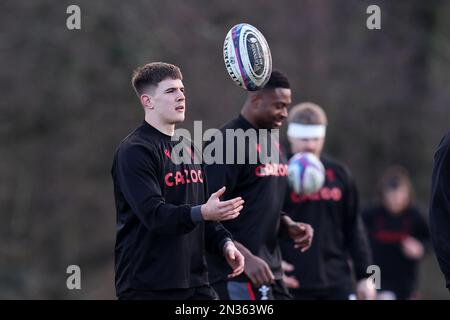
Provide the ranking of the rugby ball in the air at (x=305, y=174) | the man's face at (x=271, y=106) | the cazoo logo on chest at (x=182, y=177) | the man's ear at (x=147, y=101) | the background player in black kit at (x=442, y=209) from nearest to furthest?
the background player in black kit at (x=442, y=209)
the cazoo logo on chest at (x=182, y=177)
the man's ear at (x=147, y=101)
the man's face at (x=271, y=106)
the rugby ball in the air at (x=305, y=174)

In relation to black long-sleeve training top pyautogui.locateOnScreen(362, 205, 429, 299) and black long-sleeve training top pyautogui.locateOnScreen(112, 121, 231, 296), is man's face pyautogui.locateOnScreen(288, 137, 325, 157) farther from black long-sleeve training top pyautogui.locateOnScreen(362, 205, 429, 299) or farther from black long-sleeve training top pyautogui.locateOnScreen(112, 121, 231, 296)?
black long-sleeve training top pyautogui.locateOnScreen(362, 205, 429, 299)

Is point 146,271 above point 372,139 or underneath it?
underneath

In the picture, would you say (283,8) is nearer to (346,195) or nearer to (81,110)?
(81,110)

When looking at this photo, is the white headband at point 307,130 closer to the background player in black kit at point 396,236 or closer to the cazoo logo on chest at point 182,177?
the cazoo logo on chest at point 182,177

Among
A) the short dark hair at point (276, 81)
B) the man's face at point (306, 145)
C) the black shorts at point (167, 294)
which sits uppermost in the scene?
the short dark hair at point (276, 81)

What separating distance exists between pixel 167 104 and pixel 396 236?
6542mm

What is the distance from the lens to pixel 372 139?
20.6 meters

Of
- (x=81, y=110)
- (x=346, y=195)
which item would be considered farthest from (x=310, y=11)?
(x=346, y=195)

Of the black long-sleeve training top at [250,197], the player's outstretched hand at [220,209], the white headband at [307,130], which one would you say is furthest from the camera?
the white headband at [307,130]

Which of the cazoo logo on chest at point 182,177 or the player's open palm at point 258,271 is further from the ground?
the cazoo logo on chest at point 182,177

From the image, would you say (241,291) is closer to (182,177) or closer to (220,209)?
(182,177)

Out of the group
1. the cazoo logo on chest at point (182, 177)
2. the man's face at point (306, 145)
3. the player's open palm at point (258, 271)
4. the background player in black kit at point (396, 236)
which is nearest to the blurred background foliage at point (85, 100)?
the background player in black kit at point (396, 236)

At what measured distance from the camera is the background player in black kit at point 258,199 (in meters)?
7.55
